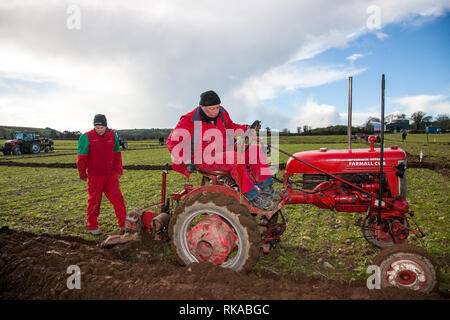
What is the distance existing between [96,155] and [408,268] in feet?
15.8

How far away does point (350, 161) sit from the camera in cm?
365

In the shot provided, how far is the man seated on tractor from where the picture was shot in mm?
3365

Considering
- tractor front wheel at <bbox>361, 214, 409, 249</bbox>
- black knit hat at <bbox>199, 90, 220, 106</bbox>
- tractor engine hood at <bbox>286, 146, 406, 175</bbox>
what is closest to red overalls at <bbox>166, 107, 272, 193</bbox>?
black knit hat at <bbox>199, 90, 220, 106</bbox>

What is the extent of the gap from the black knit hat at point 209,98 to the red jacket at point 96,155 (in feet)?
7.74

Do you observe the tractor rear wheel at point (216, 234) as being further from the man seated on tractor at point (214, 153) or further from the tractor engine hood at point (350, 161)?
the tractor engine hood at point (350, 161)

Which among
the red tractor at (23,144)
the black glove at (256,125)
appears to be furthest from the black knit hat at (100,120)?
the red tractor at (23,144)

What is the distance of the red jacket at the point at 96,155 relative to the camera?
15.6 ft

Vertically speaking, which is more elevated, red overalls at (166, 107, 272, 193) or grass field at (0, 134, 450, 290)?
red overalls at (166, 107, 272, 193)

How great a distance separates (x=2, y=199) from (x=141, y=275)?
24.5 feet

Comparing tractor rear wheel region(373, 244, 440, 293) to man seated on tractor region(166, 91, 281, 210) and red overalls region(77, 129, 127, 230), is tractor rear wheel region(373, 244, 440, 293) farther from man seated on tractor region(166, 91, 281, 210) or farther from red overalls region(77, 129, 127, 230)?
red overalls region(77, 129, 127, 230)

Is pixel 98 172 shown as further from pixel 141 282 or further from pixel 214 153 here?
pixel 141 282

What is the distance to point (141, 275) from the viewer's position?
10.1 ft
